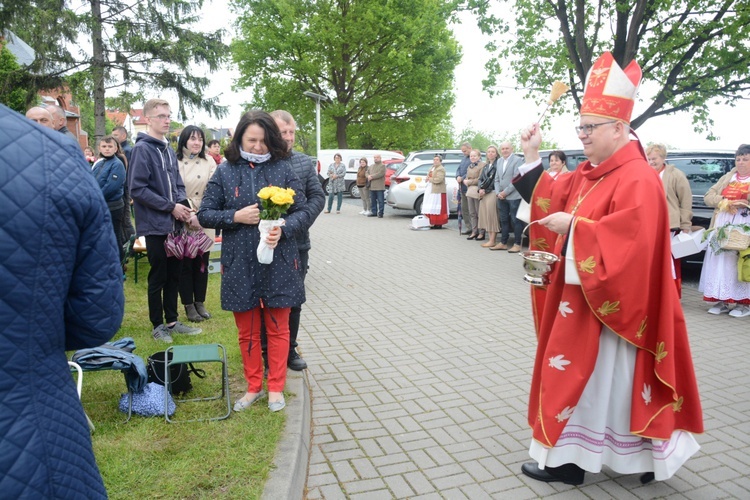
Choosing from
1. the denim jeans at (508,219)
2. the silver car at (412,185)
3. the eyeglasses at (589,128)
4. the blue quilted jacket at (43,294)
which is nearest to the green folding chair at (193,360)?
the blue quilted jacket at (43,294)

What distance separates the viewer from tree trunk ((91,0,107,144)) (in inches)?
871

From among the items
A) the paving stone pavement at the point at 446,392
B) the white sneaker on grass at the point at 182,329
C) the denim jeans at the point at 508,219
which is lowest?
the paving stone pavement at the point at 446,392

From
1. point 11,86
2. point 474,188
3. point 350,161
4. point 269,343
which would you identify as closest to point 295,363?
point 269,343

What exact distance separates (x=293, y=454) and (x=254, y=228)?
4.79ft

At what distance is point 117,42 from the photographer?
892 inches

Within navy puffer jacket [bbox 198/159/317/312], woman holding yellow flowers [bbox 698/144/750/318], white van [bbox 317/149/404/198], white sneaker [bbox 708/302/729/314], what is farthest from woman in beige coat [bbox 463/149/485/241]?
white van [bbox 317/149/404/198]

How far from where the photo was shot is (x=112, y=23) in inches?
887

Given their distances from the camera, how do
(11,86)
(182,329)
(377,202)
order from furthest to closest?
(11,86)
(377,202)
(182,329)

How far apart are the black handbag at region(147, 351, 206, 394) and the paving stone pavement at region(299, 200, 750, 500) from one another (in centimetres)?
95

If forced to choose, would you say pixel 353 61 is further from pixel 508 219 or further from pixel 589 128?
pixel 589 128

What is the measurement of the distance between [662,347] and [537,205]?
1.04 metres

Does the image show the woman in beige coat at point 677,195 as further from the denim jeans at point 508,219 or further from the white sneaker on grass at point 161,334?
the white sneaker on grass at point 161,334

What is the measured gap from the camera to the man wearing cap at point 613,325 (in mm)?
3088

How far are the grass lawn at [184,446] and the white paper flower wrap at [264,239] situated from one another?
41.8 inches
